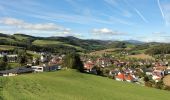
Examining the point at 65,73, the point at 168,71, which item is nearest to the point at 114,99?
the point at 65,73

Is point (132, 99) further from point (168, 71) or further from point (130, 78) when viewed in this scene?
point (168, 71)

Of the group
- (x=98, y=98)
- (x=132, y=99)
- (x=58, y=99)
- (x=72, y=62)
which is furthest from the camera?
(x=72, y=62)

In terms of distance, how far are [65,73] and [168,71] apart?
13693cm

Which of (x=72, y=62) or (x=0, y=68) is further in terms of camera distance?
(x=0, y=68)

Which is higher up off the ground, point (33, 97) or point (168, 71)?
point (33, 97)

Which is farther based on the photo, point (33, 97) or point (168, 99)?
point (168, 99)

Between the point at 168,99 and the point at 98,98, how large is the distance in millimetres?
14422

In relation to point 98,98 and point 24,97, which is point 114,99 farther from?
point 24,97

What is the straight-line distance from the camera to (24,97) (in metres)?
32.8

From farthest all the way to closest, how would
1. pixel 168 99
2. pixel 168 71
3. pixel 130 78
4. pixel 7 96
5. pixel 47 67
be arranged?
1. pixel 168 71
2. pixel 47 67
3. pixel 130 78
4. pixel 168 99
5. pixel 7 96

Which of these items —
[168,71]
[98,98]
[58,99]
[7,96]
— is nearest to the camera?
[7,96]

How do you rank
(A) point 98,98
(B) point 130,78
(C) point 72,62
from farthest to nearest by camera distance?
(B) point 130,78, (C) point 72,62, (A) point 98,98

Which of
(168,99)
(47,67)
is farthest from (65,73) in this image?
(47,67)

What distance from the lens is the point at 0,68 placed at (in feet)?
412
